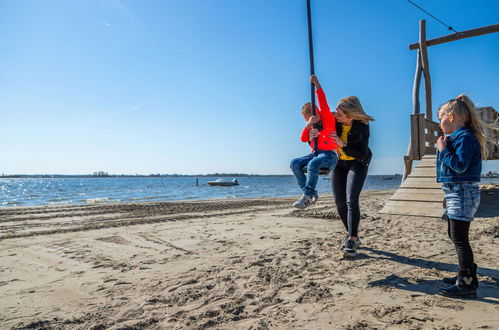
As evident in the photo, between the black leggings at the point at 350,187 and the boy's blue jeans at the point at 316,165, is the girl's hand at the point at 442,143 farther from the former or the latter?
the boy's blue jeans at the point at 316,165

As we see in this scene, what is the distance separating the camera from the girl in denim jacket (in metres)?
2.81

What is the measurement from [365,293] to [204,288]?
1.58 meters

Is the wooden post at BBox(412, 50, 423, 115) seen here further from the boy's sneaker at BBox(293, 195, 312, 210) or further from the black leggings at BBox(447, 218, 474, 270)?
the black leggings at BBox(447, 218, 474, 270)

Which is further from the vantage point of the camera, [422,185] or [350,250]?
[422,185]

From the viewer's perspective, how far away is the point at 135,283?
346 cm

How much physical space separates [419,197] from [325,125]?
14.6 ft

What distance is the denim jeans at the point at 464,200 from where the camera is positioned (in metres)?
2.82

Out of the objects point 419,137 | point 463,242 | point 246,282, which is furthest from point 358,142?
point 419,137

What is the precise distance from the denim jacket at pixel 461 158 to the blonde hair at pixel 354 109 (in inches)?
47.6

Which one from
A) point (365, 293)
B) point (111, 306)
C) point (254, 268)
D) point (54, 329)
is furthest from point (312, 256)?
point (54, 329)

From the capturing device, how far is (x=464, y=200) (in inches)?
112

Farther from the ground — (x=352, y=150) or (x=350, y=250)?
(x=352, y=150)

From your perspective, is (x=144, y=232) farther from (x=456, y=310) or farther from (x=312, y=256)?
(x=456, y=310)

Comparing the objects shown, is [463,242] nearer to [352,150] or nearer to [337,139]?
[352,150]
